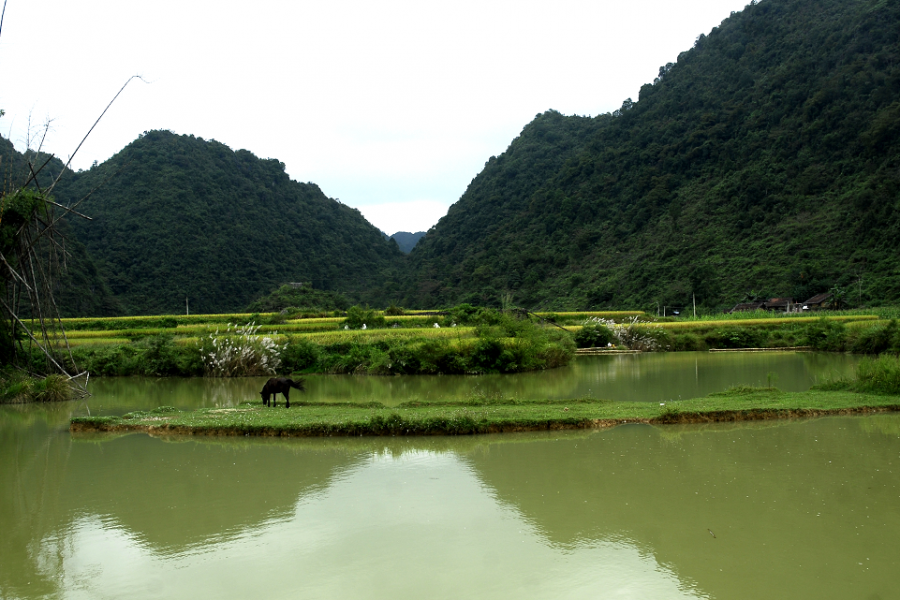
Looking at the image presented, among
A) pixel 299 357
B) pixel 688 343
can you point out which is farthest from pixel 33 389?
pixel 688 343

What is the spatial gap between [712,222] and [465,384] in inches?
1681

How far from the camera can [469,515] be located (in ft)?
19.9

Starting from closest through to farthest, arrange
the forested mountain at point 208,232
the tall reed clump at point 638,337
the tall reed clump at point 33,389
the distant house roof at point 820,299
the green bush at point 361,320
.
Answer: the tall reed clump at point 33,389, the tall reed clump at point 638,337, the green bush at point 361,320, the distant house roof at point 820,299, the forested mountain at point 208,232

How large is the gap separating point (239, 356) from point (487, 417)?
39.6 feet

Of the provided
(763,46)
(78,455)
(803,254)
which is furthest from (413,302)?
(78,455)

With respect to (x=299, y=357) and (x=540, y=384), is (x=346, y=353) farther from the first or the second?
(x=540, y=384)

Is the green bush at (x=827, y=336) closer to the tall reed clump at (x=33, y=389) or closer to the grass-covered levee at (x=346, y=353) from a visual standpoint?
the grass-covered levee at (x=346, y=353)

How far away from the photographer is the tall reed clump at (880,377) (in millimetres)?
11180

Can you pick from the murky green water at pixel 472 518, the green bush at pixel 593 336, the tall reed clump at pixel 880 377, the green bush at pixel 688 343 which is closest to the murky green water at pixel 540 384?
the tall reed clump at pixel 880 377

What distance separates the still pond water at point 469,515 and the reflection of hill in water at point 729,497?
2cm

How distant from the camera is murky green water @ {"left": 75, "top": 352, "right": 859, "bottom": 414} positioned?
13.8 metres

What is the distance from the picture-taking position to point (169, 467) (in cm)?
805

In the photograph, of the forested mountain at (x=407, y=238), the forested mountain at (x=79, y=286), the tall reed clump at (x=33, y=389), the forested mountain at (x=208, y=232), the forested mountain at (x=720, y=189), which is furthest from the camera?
the forested mountain at (x=407, y=238)

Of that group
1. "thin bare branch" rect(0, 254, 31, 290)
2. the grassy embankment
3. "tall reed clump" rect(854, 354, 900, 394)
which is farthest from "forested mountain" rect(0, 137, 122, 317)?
"tall reed clump" rect(854, 354, 900, 394)
